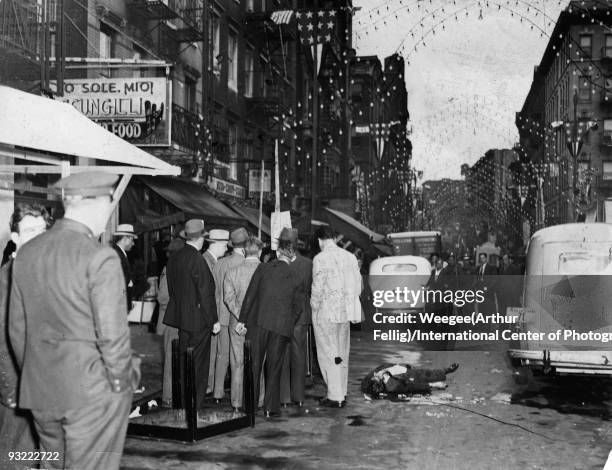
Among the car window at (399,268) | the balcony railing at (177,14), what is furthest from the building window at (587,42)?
the balcony railing at (177,14)

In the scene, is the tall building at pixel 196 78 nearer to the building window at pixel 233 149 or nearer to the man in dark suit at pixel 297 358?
the building window at pixel 233 149

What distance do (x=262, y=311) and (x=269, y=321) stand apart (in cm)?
13

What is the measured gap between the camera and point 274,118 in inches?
1154

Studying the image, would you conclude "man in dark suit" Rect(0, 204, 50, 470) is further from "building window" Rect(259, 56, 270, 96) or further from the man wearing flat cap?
"building window" Rect(259, 56, 270, 96)

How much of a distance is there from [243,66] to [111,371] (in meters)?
23.9

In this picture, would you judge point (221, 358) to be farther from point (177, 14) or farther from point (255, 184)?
point (255, 184)

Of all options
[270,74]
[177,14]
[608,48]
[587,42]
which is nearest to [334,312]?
[177,14]

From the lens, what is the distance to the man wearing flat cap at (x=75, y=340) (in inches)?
143

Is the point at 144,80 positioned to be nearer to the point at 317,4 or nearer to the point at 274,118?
the point at 274,118

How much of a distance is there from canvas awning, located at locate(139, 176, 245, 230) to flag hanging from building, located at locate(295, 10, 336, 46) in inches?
197

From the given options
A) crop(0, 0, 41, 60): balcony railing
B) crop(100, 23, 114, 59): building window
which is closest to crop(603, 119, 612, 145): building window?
crop(100, 23, 114, 59): building window

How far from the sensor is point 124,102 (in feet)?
41.0

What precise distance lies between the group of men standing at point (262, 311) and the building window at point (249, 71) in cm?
1923

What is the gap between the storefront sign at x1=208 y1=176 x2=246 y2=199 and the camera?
67.3 ft
